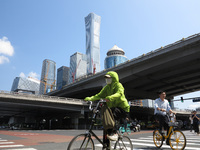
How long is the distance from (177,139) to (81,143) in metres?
3.07

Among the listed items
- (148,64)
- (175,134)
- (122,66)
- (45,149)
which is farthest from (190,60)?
(45,149)

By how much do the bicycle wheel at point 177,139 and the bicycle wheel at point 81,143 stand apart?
2747 mm

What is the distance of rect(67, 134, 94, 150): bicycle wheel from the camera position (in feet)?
10.3

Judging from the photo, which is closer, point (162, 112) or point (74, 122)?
point (162, 112)

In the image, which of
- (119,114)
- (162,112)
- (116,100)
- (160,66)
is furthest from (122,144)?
(160,66)

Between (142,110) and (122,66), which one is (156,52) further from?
(142,110)

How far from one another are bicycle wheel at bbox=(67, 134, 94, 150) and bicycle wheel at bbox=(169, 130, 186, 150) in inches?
108

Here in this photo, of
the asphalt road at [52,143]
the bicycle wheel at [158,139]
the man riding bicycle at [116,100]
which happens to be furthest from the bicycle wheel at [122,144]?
the bicycle wheel at [158,139]

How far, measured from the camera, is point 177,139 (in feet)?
15.5

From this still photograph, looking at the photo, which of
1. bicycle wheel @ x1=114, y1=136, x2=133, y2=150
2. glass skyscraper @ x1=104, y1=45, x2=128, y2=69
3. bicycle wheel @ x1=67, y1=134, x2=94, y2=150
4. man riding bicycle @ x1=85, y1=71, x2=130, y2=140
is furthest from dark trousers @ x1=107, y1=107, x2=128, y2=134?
glass skyscraper @ x1=104, y1=45, x2=128, y2=69

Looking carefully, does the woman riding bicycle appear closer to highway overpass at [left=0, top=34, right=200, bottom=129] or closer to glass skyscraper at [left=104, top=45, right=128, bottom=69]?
highway overpass at [left=0, top=34, right=200, bottom=129]

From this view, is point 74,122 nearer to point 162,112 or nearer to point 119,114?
point 162,112

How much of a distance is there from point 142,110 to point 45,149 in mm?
49490

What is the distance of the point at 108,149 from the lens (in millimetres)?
3461
